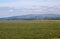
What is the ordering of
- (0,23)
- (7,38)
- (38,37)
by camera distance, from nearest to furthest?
(7,38) < (38,37) < (0,23)

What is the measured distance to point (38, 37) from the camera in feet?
20.2

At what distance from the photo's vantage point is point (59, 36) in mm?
6230

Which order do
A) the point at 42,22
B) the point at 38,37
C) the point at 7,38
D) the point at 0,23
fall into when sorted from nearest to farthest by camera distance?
the point at 7,38 → the point at 38,37 → the point at 42,22 → the point at 0,23

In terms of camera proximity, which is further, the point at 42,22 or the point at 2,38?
the point at 42,22

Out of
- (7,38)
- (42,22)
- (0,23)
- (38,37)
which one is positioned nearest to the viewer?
(7,38)

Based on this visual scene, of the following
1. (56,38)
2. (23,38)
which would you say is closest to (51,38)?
(56,38)

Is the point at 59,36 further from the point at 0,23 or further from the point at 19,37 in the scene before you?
the point at 0,23

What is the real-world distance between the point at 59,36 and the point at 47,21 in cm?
468

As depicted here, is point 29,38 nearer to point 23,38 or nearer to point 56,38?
point 23,38

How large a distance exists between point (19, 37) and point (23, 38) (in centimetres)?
16

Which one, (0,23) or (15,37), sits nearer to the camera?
(15,37)

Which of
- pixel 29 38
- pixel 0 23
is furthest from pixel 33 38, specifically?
pixel 0 23

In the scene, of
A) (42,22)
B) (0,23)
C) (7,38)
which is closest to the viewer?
(7,38)

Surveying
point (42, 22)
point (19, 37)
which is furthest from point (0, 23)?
point (19, 37)
